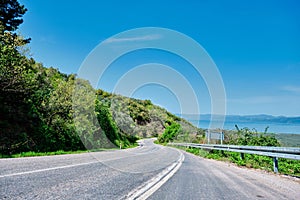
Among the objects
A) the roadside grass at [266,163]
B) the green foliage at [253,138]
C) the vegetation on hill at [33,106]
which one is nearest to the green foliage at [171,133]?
the vegetation on hill at [33,106]

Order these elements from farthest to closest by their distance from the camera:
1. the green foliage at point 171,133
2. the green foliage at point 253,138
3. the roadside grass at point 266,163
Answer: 1. the green foliage at point 171,133
2. the green foliage at point 253,138
3. the roadside grass at point 266,163

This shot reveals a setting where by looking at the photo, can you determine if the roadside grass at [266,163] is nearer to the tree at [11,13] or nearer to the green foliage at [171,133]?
the tree at [11,13]

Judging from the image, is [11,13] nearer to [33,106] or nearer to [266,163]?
[33,106]

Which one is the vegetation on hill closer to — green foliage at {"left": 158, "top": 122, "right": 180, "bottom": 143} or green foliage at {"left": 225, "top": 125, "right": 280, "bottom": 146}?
green foliage at {"left": 225, "top": 125, "right": 280, "bottom": 146}

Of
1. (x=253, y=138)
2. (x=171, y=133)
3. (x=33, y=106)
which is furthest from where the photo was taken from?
(x=171, y=133)

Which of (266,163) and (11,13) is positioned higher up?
(11,13)

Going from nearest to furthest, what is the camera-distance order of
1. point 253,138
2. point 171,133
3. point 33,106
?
1. point 33,106
2. point 253,138
3. point 171,133

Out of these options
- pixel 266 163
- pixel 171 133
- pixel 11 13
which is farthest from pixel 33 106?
pixel 171 133

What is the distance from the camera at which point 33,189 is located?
15.6 ft

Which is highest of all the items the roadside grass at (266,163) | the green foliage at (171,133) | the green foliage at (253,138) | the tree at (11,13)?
the tree at (11,13)

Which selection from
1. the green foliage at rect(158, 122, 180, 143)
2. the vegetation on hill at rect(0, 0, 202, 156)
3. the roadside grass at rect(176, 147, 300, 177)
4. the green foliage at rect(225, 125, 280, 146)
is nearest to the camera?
the roadside grass at rect(176, 147, 300, 177)

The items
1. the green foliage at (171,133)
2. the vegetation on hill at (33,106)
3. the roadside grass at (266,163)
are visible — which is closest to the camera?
the roadside grass at (266,163)

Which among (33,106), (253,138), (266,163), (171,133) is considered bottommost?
(266,163)

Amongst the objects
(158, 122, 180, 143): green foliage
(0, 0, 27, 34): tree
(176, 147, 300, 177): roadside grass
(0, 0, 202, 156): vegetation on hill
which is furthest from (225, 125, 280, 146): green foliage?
(158, 122, 180, 143): green foliage
